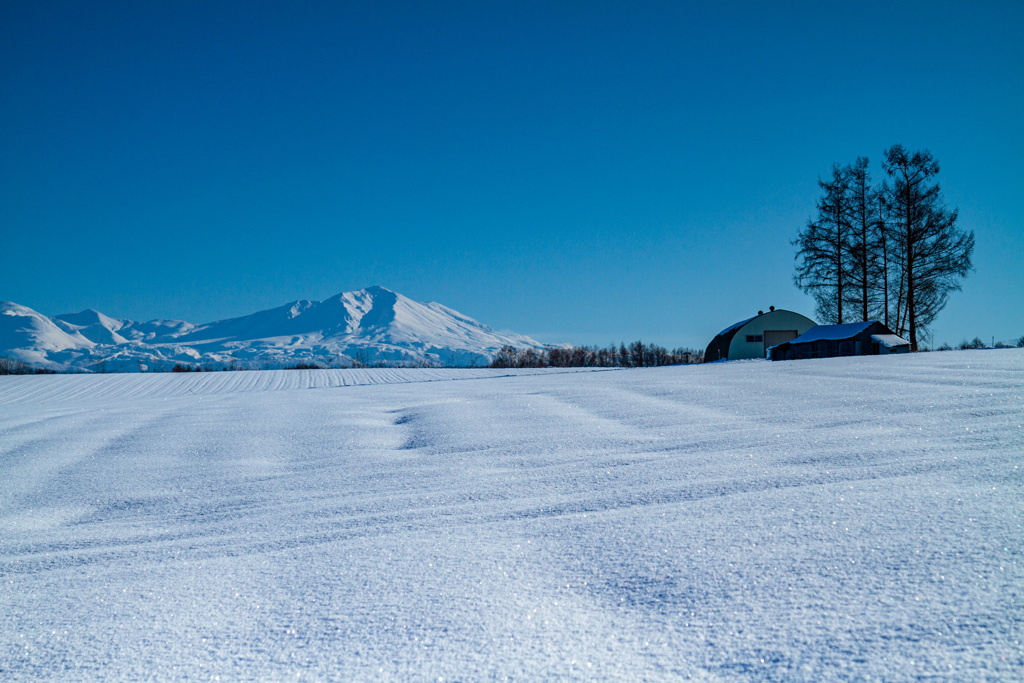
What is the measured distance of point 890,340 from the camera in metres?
15.8

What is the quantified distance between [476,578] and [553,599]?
0.78ft

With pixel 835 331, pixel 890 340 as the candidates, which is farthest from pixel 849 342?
pixel 890 340

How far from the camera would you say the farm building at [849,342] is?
15.8 m

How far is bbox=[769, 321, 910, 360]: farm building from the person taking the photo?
15766 millimetres

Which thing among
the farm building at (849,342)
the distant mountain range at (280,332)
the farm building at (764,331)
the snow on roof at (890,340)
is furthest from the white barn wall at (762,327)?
the distant mountain range at (280,332)

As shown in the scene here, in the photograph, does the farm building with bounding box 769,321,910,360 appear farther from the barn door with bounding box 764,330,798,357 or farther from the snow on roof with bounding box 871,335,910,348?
the barn door with bounding box 764,330,798,357

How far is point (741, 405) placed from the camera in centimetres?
376

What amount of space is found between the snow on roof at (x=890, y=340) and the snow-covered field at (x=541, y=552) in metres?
14.5

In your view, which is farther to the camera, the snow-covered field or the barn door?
the barn door

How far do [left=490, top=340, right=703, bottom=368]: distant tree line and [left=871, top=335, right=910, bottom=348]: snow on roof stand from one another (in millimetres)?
6349

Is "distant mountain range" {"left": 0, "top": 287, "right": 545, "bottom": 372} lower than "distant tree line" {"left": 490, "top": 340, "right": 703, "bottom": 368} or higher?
higher

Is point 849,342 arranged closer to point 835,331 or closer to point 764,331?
point 835,331

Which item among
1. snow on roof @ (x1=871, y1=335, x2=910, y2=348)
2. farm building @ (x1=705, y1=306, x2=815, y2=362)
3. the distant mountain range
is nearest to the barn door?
farm building @ (x1=705, y1=306, x2=815, y2=362)

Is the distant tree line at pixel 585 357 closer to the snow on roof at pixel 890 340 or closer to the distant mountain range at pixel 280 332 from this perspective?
the snow on roof at pixel 890 340
